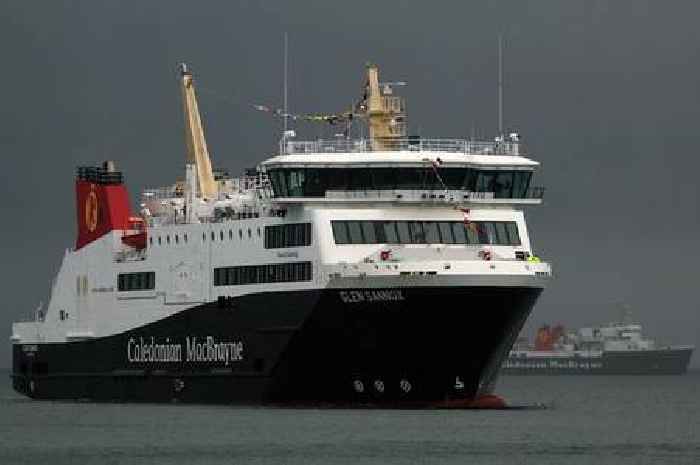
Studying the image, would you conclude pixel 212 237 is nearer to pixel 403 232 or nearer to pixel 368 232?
pixel 368 232

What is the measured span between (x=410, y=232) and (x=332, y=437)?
31.4ft

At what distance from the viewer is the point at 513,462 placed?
191ft

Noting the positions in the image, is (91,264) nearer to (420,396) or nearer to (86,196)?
(86,196)

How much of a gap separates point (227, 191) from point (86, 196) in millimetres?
10134

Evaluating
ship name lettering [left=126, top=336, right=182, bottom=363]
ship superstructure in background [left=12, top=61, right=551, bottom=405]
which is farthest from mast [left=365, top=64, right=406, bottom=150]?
ship name lettering [left=126, top=336, right=182, bottom=363]

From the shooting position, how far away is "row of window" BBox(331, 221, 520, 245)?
71.2 metres

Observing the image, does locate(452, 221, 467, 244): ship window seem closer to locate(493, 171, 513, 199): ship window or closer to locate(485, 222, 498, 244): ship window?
locate(485, 222, 498, 244): ship window

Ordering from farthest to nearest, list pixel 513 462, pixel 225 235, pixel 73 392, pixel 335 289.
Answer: pixel 73 392 < pixel 225 235 < pixel 335 289 < pixel 513 462

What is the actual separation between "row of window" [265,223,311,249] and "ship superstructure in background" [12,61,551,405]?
69 mm

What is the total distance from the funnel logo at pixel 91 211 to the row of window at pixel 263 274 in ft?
35.9

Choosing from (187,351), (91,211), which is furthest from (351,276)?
(91,211)


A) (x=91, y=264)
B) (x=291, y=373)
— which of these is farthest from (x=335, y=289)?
(x=91, y=264)

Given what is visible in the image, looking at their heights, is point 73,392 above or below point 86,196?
below

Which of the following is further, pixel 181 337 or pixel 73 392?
pixel 73 392
